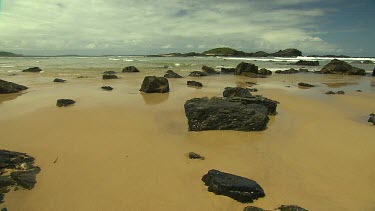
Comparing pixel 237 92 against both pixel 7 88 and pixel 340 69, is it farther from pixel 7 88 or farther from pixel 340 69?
pixel 340 69

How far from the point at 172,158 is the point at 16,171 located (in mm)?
3055

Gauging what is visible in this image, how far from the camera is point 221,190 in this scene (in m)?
5.25

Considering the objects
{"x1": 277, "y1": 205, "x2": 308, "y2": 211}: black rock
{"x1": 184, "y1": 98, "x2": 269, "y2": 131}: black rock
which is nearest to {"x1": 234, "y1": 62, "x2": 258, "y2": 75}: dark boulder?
{"x1": 184, "y1": 98, "x2": 269, "y2": 131}: black rock

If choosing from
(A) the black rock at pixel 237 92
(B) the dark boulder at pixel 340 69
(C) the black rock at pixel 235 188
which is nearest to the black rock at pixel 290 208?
(C) the black rock at pixel 235 188

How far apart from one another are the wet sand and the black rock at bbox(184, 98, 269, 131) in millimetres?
324

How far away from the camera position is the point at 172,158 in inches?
271

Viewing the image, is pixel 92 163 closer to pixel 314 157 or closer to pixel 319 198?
pixel 319 198

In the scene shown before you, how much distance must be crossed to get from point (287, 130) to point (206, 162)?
3688mm

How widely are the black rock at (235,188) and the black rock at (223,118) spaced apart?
3448mm

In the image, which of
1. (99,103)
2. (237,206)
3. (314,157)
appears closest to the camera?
(237,206)

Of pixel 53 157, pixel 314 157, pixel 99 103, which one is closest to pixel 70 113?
pixel 99 103

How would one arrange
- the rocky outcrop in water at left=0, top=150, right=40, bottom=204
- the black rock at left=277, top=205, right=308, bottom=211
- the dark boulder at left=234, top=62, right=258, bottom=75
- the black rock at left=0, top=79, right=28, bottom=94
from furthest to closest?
1. the dark boulder at left=234, top=62, right=258, bottom=75
2. the black rock at left=0, top=79, right=28, bottom=94
3. the rocky outcrop in water at left=0, top=150, right=40, bottom=204
4. the black rock at left=277, top=205, right=308, bottom=211

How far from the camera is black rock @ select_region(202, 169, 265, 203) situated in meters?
5.11

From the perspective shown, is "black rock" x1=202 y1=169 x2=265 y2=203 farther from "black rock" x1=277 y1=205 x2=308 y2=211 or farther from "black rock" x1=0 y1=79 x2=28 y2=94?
"black rock" x1=0 y1=79 x2=28 y2=94
